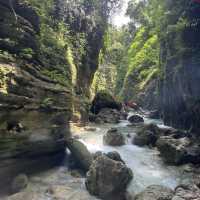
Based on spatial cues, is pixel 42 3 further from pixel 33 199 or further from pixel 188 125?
pixel 188 125

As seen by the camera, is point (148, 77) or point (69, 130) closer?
point (69, 130)

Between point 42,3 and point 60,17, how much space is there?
12.0 ft

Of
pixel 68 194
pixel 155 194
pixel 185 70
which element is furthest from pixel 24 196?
pixel 185 70

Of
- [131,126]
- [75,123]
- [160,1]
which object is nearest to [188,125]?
[131,126]

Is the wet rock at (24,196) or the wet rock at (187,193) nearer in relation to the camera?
the wet rock at (187,193)

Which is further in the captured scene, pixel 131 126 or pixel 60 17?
pixel 131 126

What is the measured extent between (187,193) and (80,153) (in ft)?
14.6

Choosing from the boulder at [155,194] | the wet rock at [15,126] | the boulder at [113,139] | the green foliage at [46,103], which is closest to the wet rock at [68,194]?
the boulder at [155,194]

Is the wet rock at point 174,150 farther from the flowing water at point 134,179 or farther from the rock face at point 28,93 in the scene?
the rock face at point 28,93

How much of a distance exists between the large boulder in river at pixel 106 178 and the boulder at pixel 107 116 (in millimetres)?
12129

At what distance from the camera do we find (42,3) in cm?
1235

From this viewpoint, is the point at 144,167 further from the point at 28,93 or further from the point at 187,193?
the point at 28,93

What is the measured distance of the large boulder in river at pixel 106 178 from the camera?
7.29 m

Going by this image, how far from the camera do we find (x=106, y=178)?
7.48m
